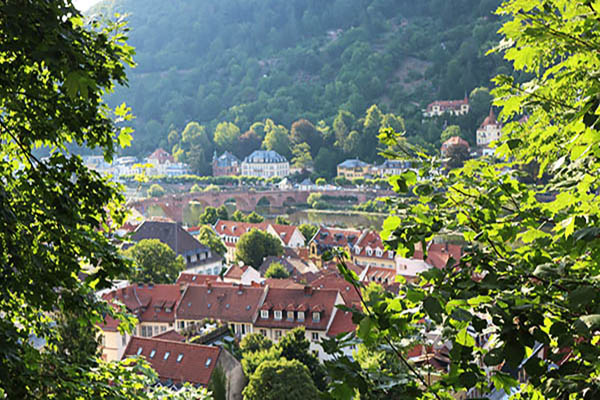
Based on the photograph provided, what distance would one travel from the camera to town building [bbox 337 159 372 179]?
76.6 meters

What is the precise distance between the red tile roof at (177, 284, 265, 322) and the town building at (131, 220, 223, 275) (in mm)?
9065

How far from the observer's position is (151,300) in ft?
79.0

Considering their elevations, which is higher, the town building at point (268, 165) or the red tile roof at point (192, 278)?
the town building at point (268, 165)

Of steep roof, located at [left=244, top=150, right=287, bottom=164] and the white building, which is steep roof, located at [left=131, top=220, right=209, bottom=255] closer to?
steep roof, located at [left=244, top=150, right=287, bottom=164]

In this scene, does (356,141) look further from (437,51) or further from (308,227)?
(308,227)

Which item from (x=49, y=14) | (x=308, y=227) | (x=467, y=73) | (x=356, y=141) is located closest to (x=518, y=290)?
(x=49, y=14)

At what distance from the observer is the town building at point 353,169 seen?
251ft

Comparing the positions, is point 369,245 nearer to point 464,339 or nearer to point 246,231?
point 246,231

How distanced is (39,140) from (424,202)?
2.43 metres

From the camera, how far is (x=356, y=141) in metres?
82.8

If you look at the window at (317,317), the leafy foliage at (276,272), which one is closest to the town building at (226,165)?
the leafy foliage at (276,272)

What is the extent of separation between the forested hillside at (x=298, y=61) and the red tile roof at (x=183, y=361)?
66575mm

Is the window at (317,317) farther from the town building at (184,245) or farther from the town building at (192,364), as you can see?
the town building at (184,245)

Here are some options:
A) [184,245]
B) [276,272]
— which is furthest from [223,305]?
[184,245]
